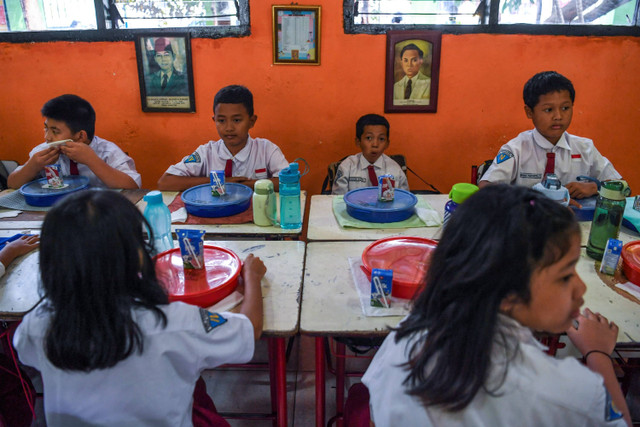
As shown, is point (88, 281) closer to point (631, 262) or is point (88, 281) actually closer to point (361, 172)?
point (631, 262)

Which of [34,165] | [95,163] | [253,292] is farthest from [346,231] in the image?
[34,165]

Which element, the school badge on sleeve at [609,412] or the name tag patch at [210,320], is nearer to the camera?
the school badge on sleeve at [609,412]

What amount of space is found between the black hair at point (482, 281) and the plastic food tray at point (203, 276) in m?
0.67

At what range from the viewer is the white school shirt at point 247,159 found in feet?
8.71

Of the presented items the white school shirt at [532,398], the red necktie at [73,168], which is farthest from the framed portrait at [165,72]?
the white school shirt at [532,398]

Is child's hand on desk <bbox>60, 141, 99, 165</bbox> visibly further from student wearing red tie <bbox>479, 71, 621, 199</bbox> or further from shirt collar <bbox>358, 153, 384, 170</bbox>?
student wearing red tie <bbox>479, 71, 621, 199</bbox>

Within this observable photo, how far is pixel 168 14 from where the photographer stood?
3.06 meters

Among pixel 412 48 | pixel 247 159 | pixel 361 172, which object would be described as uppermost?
pixel 412 48

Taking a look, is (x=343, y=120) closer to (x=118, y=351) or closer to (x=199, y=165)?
(x=199, y=165)

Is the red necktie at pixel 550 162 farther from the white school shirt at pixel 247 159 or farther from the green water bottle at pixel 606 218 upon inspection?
the white school shirt at pixel 247 159

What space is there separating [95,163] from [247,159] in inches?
32.4

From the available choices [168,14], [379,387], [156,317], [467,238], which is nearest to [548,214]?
[467,238]

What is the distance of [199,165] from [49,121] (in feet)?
2.71

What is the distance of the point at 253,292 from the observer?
1.31m
